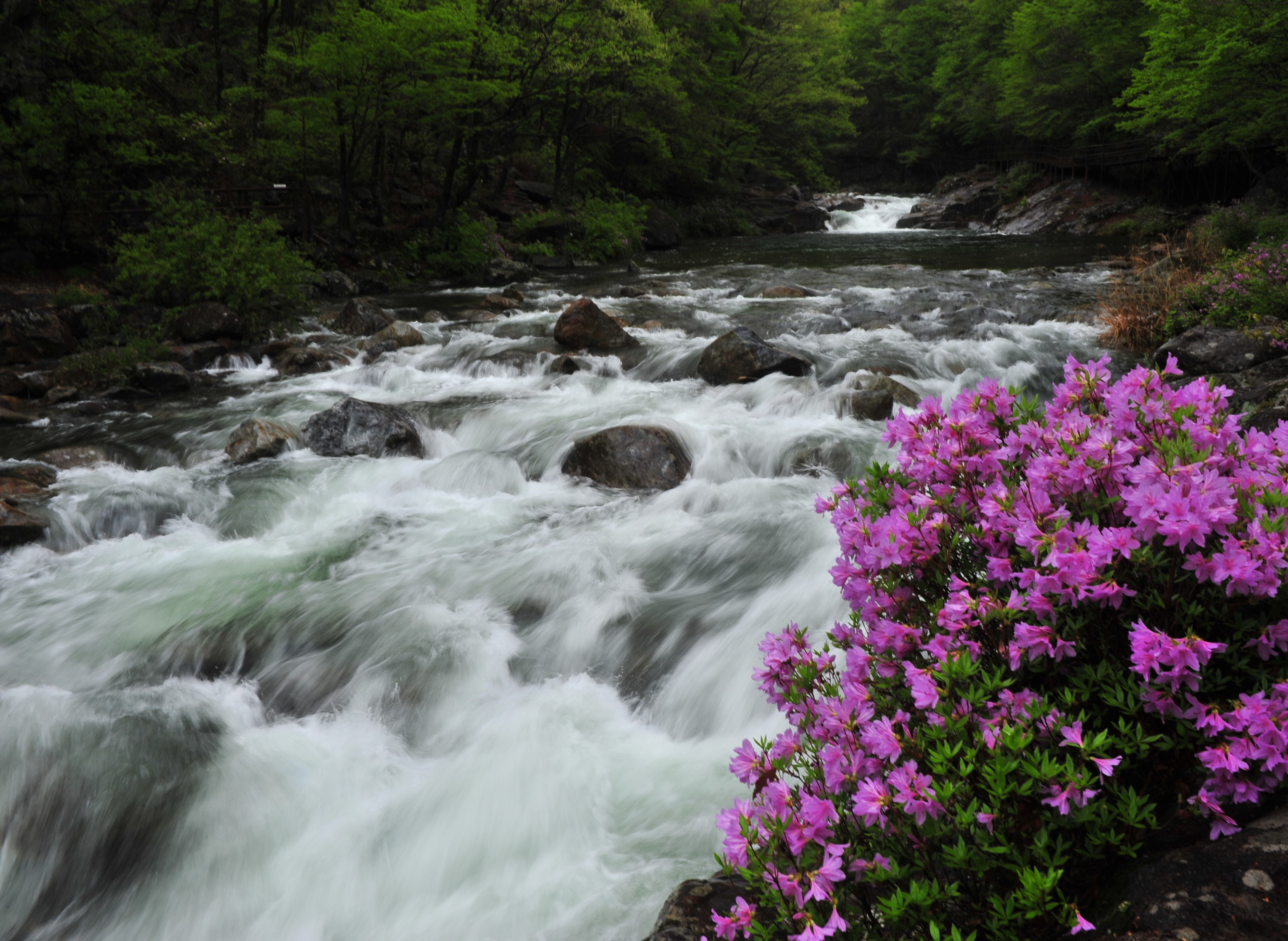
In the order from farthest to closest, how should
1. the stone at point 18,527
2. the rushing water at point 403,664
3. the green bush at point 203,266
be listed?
the green bush at point 203,266 → the stone at point 18,527 → the rushing water at point 403,664

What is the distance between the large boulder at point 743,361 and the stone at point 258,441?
4.96 m

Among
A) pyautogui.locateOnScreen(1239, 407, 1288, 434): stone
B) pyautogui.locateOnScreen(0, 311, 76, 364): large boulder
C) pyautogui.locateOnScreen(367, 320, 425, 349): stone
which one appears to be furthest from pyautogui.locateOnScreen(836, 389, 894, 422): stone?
pyautogui.locateOnScreen(0, 311, 76, 364): large boulder

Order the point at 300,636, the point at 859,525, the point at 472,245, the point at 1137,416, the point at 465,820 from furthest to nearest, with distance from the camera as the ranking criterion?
the point at 472,245 → the point at 300,636 → the point at 465,820 → the point at 859,525 → the point at 1137,416

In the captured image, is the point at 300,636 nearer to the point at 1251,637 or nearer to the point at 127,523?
the point at 127,523

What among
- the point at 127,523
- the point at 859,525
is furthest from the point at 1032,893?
the point at 127,523

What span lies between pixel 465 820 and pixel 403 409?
246 inches

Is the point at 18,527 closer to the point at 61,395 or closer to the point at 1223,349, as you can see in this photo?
the point at 61,395

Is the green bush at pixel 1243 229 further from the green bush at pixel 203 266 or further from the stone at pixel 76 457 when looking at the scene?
the stone at pixel 76 457

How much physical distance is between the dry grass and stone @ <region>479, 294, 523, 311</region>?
34.0ft

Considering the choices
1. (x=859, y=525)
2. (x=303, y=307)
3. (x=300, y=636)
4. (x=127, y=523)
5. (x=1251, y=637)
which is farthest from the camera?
(x=303, y=307)

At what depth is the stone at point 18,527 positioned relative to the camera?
6020 millimetres

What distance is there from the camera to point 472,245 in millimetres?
20188

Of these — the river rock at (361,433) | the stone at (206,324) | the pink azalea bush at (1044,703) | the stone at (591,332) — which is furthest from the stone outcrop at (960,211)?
the pink azalea bush at (1044,703)

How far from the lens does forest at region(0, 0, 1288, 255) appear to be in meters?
15.4
